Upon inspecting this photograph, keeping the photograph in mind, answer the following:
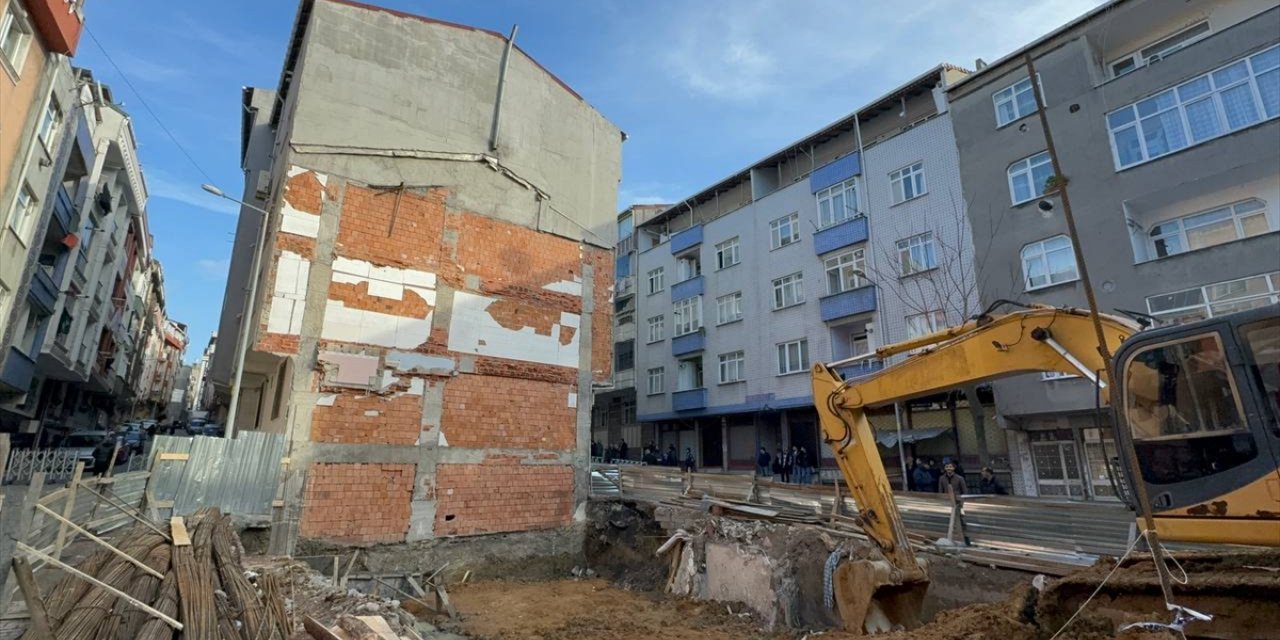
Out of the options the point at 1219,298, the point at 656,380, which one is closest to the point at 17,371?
the point at 656,380

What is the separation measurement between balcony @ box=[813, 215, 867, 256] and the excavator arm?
666 inches

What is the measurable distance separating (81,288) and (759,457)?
2895 centimetres

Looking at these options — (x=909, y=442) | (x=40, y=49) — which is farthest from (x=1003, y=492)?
(x=40, y=49)

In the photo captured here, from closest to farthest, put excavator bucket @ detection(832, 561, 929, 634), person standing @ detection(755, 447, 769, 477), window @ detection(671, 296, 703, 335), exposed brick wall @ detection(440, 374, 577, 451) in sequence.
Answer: excavator bucket @ detection(832, 561, 929, 634) → exposed brick wall @ detection(440, 374, 577, 451) → person standing @ detection(755, 447, 769, 477) → window @ detection(671, 296, 703, 335)

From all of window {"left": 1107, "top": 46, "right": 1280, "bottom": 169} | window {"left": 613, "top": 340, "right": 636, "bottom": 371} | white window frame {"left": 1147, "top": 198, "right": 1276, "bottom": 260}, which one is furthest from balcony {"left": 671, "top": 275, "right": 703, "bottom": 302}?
white window frame {"left": 1147, "top": 198, "right": 1276, "bottom": 260}

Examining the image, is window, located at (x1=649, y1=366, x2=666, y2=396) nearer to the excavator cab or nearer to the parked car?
the parked car

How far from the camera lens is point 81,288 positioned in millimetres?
24531

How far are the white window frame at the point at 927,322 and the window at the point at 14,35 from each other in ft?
82.0

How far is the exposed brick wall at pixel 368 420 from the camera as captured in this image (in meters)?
11.8

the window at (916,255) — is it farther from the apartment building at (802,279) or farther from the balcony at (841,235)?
the balcony at (841,235)

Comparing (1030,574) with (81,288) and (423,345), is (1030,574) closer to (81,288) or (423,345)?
(423,345)

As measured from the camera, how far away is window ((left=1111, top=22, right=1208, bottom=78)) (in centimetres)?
1728

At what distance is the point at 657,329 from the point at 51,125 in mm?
25138

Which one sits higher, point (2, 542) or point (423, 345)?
point (423, 345)
